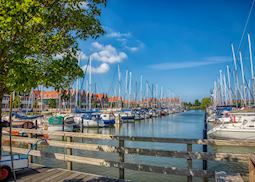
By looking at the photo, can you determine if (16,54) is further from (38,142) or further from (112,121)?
(112,121)

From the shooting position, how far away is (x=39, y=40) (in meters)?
5.28

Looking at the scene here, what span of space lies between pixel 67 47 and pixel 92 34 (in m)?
0.73

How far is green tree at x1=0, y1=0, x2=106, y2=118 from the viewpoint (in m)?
4.26

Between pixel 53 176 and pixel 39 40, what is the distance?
15.9 ft

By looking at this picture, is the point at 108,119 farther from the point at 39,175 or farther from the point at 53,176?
the point at 53,176

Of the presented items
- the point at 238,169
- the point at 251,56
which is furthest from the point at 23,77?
the point at 251,56

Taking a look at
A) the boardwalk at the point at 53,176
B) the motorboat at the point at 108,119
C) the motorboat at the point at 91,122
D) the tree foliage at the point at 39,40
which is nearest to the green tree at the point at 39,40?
the tree foliage at the point at 39,40

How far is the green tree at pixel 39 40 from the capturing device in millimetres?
4262

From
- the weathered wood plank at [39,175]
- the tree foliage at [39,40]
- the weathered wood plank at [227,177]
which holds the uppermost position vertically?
the tree foliage at [39,40]

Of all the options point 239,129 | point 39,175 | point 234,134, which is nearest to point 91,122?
→ point 234,134

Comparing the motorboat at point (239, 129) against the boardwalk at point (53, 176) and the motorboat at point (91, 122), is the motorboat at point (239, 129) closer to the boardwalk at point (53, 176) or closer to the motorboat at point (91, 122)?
the motorboat at point (91, 122)

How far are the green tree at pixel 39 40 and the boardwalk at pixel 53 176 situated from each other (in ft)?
10.6

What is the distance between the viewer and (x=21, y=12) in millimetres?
4207

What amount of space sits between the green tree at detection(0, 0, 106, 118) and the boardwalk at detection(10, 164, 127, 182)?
128 inches
